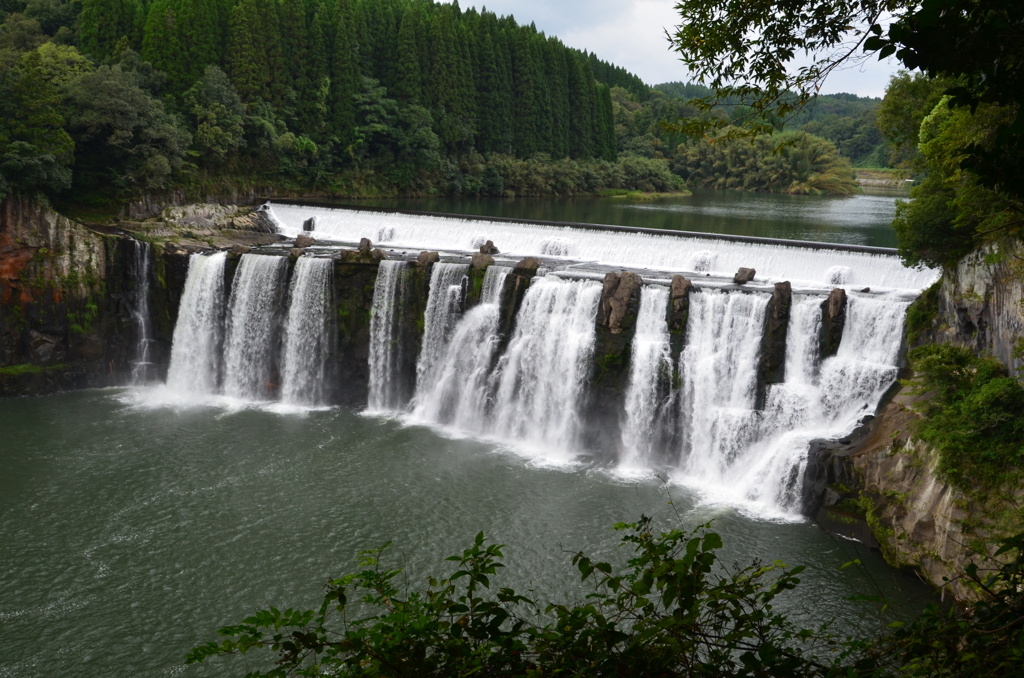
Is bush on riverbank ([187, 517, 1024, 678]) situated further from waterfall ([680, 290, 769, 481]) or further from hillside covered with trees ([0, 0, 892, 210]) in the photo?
hillside covered with trees ([0, 0, 892, 210])

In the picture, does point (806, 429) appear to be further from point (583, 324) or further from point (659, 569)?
point (659, 569)

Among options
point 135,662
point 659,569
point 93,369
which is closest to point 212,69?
point 93,369

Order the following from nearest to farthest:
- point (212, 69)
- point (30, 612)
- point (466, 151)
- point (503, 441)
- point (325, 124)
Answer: point (30, 612) → point (503, 441) → point (212, 69) → point (325, 124) → point (466, 151)

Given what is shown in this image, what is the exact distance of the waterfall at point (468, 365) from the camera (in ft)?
70.1

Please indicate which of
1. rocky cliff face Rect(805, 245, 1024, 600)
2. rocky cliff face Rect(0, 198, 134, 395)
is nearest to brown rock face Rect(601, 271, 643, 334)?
rocky cliff face Rect(805, 245, 1024, 600)

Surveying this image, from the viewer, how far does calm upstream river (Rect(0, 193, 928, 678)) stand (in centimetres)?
1238

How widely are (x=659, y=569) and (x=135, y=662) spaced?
10.6 m

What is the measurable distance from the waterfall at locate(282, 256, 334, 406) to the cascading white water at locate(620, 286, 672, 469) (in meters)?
9.32

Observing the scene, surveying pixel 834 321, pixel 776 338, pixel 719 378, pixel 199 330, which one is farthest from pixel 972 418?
pixel 199 330

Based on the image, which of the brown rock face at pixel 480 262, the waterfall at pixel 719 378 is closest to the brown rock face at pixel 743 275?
the waterfall at pixel 719 378

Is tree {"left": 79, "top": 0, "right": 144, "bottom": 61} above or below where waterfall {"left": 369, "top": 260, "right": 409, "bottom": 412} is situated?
above

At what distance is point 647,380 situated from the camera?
19.4 m

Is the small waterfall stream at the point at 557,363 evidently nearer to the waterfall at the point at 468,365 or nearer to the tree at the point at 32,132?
the waterfall at the point at 468,365

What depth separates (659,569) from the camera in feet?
12.3
